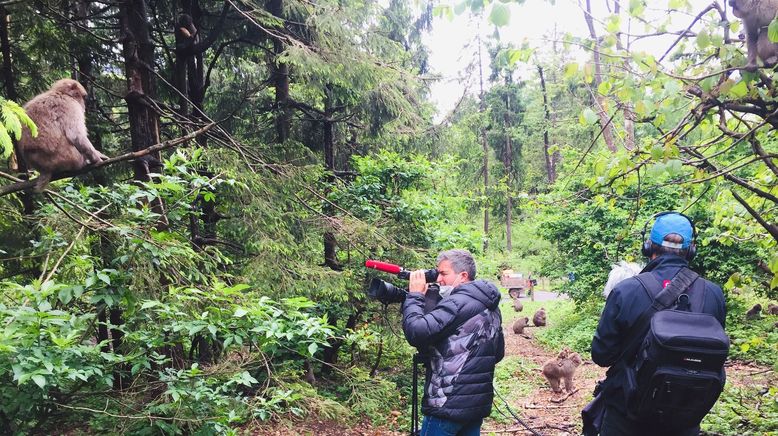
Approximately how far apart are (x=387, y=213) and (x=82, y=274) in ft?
13.8

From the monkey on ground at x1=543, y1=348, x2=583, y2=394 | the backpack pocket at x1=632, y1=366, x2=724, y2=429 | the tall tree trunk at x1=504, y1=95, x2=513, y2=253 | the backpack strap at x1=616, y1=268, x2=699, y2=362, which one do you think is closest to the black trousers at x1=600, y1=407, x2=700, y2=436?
the backpack pocket at x1=632, y1=366, x2=724, y2=429

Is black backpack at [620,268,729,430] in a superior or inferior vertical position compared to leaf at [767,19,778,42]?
inferior

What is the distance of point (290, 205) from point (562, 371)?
458 cm

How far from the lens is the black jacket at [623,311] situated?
79.7 inches

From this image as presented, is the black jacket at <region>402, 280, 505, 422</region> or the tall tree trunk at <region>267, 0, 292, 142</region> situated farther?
the tall tree trunk at <region>267, 0, 292, 142</region>

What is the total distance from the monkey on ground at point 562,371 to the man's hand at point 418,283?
16.2 ft

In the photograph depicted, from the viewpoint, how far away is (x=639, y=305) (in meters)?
2.03

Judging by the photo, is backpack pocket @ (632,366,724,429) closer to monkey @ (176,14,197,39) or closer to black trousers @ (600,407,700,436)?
black trousers @ (600,407,700,436)

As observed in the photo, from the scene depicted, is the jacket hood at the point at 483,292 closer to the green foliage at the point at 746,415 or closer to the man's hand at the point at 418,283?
the man's hand at the point at 418,283

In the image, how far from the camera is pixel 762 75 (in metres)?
2.03

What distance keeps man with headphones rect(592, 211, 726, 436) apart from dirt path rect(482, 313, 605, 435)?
2901mm

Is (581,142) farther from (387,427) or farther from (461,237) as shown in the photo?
(387,427)

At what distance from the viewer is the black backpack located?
5.91 ft

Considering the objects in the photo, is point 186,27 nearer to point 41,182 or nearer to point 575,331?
point 41,182
